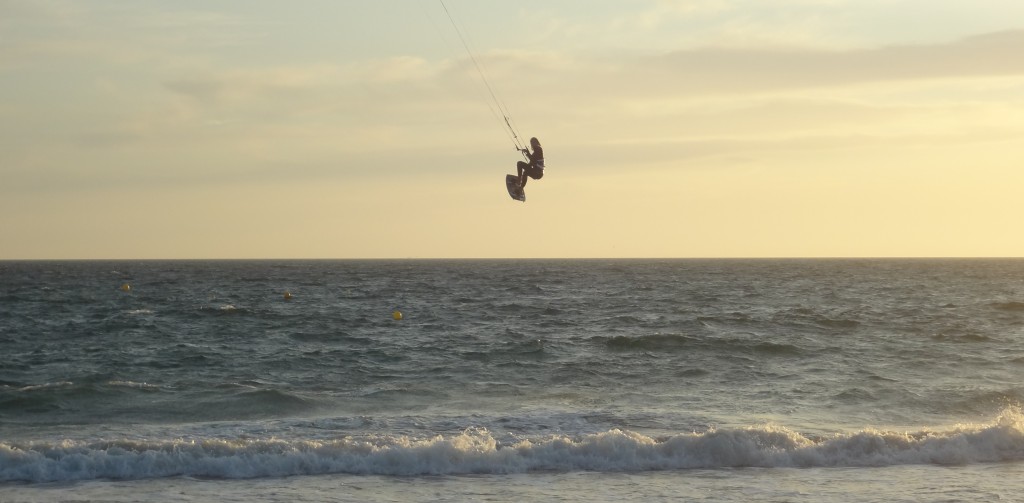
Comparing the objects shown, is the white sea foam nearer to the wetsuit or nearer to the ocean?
the ocean

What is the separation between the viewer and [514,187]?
1969cm

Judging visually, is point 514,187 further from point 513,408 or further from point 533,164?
point 513,408

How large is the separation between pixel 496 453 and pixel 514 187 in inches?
217

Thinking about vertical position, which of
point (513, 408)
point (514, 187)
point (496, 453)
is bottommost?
point (496, 453)

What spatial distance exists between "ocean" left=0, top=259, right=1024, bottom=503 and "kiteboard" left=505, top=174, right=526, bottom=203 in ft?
13.5

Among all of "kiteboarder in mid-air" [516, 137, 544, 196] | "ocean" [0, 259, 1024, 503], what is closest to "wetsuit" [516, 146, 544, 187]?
"kiteboarder in mid-air" [516, 137, 544, 196]

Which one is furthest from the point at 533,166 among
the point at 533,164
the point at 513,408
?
the point at 513,408

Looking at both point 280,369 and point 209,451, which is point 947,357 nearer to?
point 280,369

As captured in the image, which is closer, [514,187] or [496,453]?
[496,453]

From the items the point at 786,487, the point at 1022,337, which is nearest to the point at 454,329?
the point at 1022,337

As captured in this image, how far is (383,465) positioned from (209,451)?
2723 mm

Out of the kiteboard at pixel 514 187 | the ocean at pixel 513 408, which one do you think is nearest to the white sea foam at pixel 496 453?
the ocean at pixel 513 408

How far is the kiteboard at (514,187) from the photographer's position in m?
19.6

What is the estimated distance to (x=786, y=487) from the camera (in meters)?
14.7
